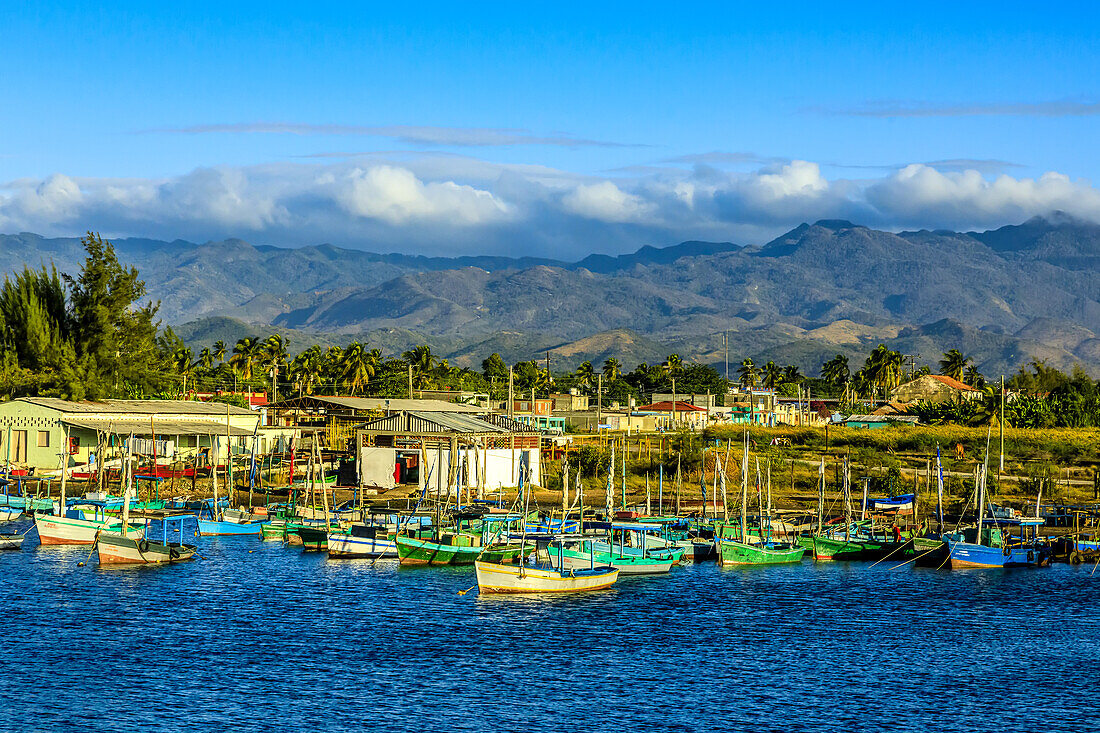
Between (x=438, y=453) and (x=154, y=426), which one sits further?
(x=154, y=426)

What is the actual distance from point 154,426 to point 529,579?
6095cm

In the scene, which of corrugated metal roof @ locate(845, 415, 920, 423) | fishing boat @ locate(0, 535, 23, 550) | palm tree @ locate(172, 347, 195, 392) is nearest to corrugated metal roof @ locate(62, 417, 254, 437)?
fishing boat @ locate(0, 535, 23, 550)

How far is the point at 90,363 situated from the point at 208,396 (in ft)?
125

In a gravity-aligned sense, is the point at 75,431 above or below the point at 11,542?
above

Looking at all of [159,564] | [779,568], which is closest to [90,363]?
[159,564]

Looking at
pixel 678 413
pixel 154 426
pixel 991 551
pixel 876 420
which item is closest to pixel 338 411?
pixel 154 426

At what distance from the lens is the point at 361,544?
77375 mm

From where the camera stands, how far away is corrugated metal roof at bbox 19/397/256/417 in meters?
113

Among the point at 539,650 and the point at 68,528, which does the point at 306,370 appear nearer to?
the point at 68,528

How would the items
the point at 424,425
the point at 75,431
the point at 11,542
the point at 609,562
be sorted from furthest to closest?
the point at 75,431 → the point at 424,425 → the point at 11,542 → the point at 609,562

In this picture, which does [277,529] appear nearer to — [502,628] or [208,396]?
[502,628]

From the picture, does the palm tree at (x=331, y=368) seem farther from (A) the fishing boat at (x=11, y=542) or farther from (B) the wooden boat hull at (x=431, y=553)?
(B) the wooden boat hull at (x=431, y=553)

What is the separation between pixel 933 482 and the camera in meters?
111

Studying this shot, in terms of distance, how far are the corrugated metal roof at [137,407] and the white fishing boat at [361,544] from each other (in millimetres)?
39388
